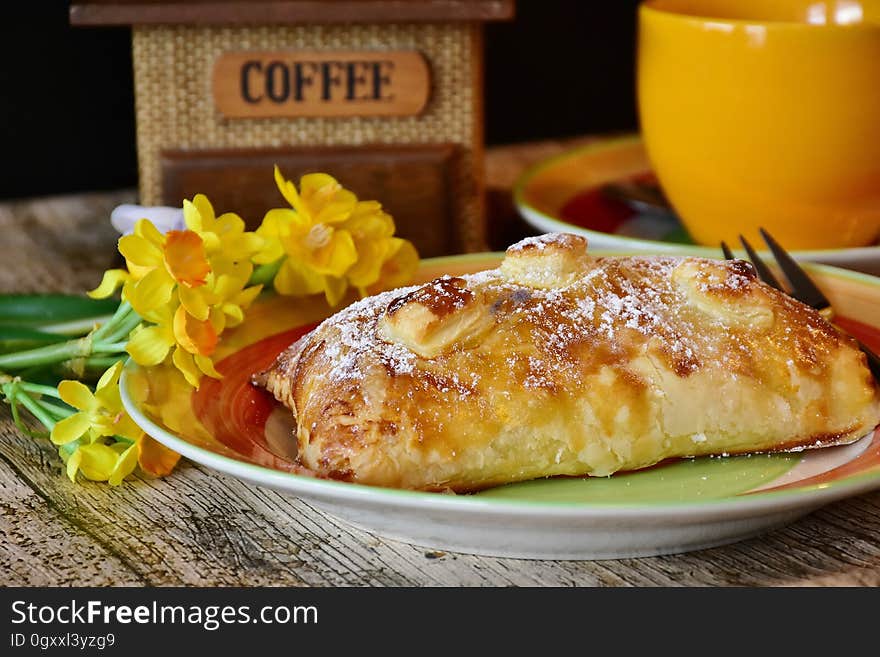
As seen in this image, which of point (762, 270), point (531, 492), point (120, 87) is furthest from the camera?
point (120, 87)

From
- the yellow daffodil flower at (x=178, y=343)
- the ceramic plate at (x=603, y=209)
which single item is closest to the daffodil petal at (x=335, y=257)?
the yellow daffodil flower at (x=178, y=343)

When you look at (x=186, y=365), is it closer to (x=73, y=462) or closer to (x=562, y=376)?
(x=73, y=462)

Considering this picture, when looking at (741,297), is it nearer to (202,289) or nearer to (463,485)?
(463,485)

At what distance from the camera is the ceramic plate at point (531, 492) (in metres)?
0.49

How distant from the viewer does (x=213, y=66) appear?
0.93 m

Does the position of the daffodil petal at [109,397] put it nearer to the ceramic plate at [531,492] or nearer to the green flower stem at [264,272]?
the ceramic plate at [531,492]

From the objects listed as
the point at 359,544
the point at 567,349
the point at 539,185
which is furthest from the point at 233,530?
the point at 539,185

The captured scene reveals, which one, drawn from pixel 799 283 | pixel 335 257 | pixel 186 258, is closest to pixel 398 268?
pixel 335 257

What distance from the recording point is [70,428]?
0.63m

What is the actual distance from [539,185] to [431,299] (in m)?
0.52

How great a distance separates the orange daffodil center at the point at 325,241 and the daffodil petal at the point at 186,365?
0.10 m

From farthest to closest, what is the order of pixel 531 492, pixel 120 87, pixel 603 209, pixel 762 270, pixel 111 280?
pixel 120 87 < pixel 603 209 < pixel 762 270 < pixel 111 280 < pixel 531 492

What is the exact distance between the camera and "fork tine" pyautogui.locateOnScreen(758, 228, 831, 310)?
74 cm

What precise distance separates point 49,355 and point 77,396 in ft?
0.33
